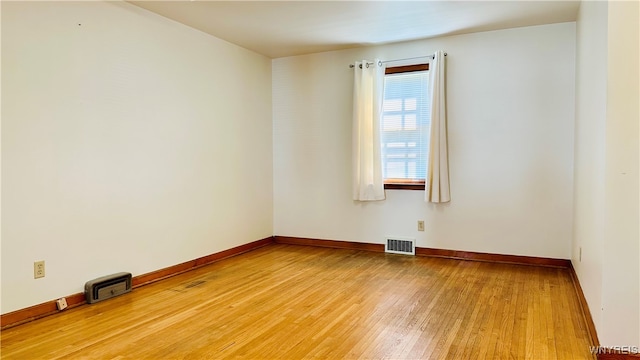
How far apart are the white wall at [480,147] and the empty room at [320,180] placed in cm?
2

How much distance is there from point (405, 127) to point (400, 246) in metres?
1.35

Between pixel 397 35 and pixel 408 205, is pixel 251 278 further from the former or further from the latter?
pixel 397 35

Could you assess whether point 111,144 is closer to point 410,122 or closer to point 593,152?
point 410,122

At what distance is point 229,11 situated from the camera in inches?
141

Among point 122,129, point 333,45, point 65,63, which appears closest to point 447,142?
point 333,45

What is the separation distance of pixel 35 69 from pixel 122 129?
748 millimetres

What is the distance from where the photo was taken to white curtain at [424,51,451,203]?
4344 millimetres

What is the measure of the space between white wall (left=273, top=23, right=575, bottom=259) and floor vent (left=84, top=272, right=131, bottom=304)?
2418 mm

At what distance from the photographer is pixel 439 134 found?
4344 mm

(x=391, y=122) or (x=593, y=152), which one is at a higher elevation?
(x=391, y=122)

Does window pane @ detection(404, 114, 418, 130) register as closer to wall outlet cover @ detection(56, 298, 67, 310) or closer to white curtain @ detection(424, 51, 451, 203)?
white curtain @ detection(424, 51, 451, 203)

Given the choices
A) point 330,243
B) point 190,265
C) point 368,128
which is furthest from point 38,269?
point 368,128

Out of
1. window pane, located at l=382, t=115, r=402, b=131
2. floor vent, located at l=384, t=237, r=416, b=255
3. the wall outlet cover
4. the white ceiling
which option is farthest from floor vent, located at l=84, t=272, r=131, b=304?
window pane, located at l=382, t=115, r=402, b=131

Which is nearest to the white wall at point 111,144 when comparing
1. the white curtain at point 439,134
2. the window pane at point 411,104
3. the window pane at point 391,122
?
the window pane at point 391,122
